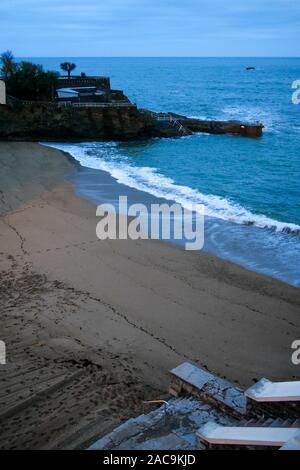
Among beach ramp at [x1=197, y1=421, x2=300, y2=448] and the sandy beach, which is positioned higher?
beach ramp at [x1=197, y1=421, x2=300, y2=448]

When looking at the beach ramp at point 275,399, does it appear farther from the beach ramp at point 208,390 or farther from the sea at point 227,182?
the sea at point 227,182

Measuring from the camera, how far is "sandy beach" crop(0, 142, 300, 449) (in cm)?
712

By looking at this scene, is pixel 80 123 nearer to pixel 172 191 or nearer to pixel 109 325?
pixel 172 191

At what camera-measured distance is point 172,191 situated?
22969 millimetres

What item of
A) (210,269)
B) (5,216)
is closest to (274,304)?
(210,269)

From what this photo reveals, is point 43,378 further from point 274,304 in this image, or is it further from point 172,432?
point 274,304

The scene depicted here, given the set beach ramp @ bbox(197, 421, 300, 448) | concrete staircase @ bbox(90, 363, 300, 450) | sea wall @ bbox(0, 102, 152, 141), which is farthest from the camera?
sea wall @ bbox(0, 102, 152, 141)

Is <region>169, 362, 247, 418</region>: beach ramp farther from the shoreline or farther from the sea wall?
the sea wall

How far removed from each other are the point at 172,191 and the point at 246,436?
1837 cm

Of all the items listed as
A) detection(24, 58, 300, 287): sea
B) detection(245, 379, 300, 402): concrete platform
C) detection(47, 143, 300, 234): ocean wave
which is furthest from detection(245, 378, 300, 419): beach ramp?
detection(47, 143, 300, 234): ocean wave

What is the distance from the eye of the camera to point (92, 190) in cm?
2258

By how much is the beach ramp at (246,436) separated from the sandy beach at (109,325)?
5.80 feet

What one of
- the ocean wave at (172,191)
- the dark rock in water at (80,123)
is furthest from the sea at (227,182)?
the dark rock in water at (80,123)

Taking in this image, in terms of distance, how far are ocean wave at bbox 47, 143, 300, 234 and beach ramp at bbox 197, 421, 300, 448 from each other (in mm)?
12745
